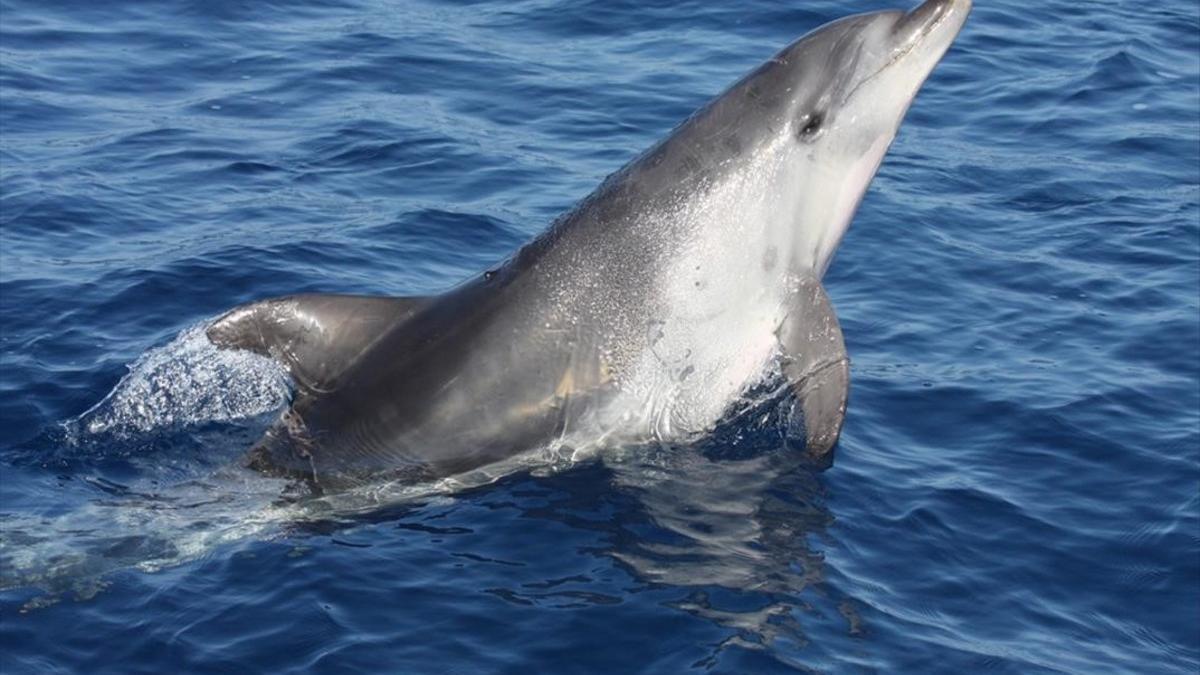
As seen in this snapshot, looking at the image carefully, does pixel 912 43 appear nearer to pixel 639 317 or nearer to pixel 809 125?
pixel 809 125

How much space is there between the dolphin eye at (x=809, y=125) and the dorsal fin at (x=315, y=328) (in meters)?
3.00

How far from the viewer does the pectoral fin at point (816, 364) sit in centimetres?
1302

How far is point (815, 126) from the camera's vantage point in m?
13.6

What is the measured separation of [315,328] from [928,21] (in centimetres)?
496

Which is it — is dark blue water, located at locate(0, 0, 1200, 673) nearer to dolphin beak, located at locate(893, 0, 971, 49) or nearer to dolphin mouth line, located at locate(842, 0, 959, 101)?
dolphin mouth line, located at locate(842, 0, 959, 101)

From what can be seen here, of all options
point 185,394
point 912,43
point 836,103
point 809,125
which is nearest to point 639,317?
point 809,125

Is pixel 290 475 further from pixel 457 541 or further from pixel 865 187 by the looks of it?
pixel 865 187

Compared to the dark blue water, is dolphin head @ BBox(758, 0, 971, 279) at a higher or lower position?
higher

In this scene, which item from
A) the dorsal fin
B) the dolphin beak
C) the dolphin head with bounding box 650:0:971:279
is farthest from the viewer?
the dolphin beak

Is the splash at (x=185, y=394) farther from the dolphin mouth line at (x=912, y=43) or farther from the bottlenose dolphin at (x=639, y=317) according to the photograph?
the dolphin mouth line at (x=912, y=43)

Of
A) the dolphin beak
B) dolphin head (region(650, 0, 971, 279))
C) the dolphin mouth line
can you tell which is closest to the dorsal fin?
dolphin head (region(650, 0, 971, 279))

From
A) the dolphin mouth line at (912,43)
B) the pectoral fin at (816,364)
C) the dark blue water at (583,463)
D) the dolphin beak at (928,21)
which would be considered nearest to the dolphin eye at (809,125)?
the dolphin mouth line at (912,43)

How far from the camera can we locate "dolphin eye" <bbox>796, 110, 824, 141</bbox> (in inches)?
535

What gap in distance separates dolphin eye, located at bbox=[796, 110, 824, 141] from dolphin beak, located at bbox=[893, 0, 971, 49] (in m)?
0.84
